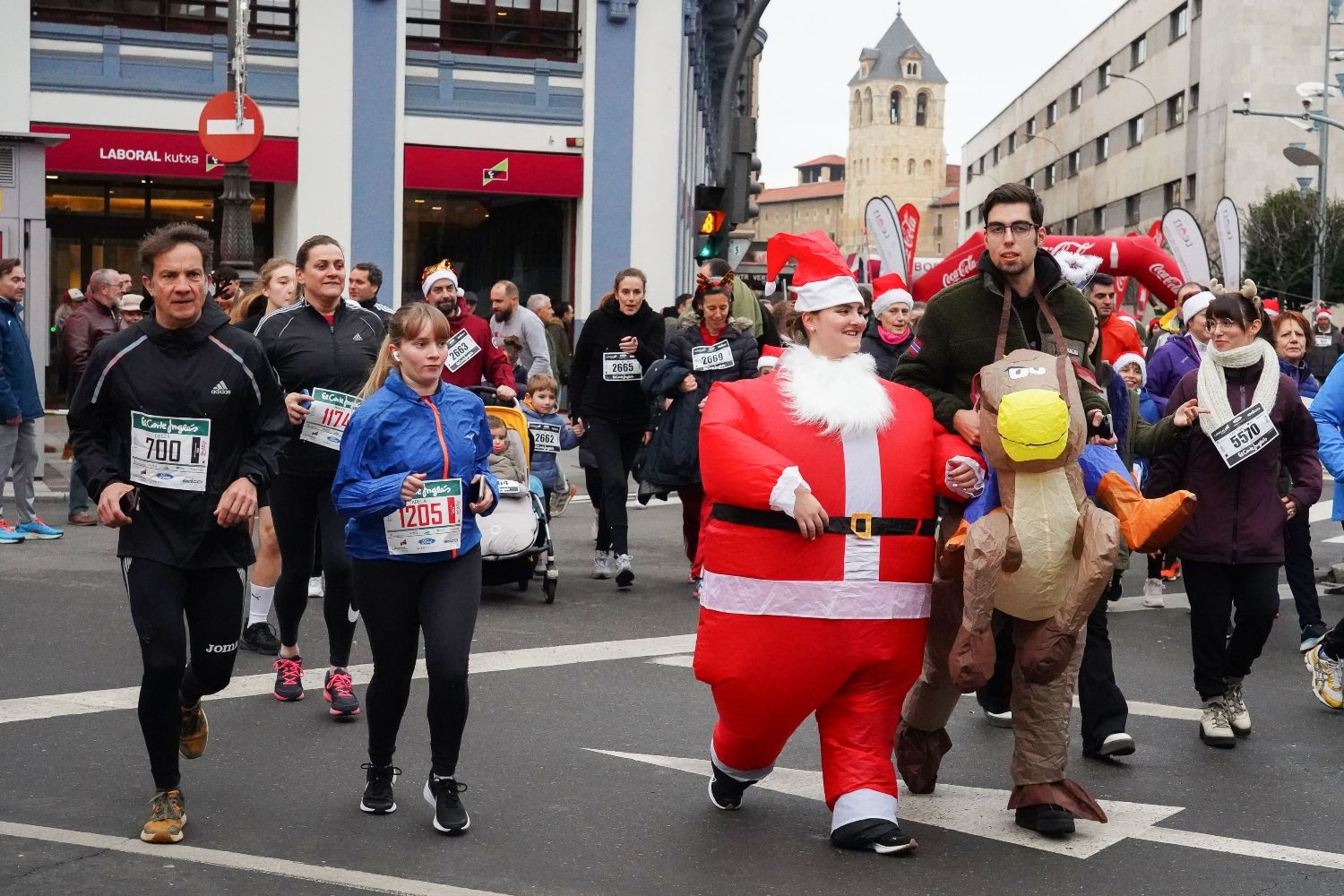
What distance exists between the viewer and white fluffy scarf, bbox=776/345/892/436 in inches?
207

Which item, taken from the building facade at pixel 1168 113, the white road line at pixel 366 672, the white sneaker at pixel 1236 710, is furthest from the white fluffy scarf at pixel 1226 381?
the building facade at pixel 1168 113

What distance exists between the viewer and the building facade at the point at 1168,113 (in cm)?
5741

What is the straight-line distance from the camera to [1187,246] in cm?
1769

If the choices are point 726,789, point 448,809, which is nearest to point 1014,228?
point 726,789

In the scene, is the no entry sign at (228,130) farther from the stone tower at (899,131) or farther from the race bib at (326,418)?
the stone tower at (899,131)

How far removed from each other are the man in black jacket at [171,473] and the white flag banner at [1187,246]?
1377 centimetres

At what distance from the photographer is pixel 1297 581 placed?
923 cm

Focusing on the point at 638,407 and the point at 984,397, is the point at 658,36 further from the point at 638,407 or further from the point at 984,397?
the point at 984,397

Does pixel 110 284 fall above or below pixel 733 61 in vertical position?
below

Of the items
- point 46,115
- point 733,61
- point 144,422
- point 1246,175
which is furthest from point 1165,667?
point 1246,175

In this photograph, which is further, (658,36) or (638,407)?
(658,36)

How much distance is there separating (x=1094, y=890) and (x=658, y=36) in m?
21.8

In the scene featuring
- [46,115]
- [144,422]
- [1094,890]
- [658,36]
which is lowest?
[1094,890]

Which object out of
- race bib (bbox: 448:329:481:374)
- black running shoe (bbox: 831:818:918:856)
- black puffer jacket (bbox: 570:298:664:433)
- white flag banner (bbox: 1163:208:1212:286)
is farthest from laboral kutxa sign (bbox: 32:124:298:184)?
black running shoe (bbox: 831:818:918:856)
